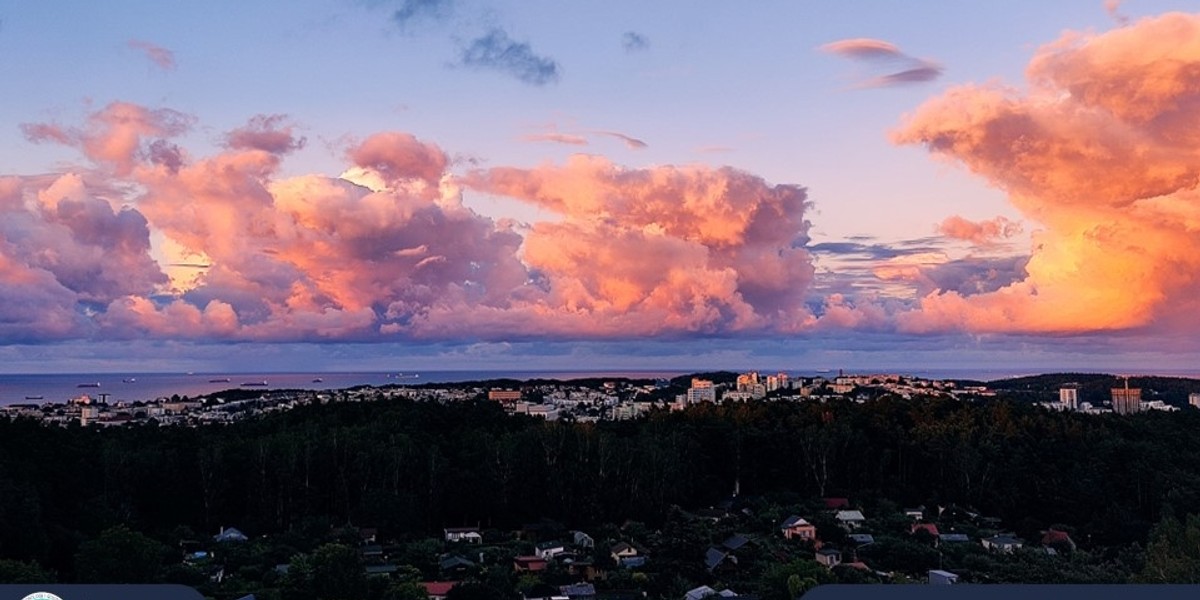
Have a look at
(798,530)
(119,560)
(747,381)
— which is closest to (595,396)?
(747,381)

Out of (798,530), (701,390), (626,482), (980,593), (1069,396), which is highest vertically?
(980,593)

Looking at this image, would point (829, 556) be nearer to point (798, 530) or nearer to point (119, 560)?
point (798, 530)

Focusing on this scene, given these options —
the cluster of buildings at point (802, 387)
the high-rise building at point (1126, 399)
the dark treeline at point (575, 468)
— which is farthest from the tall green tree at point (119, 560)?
the high-rise building at point (1126, 399)

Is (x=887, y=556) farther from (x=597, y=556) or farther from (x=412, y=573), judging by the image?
(x=412, y=573)

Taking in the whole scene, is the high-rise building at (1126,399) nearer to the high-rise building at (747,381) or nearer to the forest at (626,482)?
the forest at (626,482)

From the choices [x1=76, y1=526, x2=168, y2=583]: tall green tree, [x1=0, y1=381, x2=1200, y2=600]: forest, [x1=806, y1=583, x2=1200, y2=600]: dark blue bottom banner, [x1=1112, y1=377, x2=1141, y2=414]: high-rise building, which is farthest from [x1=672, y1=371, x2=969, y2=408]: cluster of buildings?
[x1=806, y1=583, x2=1200, y2=600]: dark blue bottom banner

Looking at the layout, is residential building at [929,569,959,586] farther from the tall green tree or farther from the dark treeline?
the tall green tree
